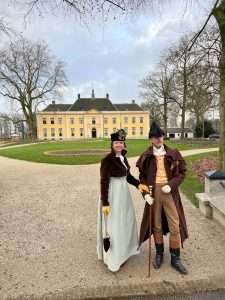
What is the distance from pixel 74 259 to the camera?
3.53 meters

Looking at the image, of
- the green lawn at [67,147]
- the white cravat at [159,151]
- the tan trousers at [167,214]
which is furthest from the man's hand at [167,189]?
the green lawn at [67,147]

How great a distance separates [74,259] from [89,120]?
70807 millimetres

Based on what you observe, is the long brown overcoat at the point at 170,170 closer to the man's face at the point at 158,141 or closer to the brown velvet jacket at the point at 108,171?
the man's face at the point at 158,141

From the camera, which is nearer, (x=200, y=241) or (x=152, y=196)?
(x=152, y=196)

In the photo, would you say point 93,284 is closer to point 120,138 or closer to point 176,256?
point 176,256

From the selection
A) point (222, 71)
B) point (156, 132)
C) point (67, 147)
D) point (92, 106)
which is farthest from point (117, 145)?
point (92, 106)

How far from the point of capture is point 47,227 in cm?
487

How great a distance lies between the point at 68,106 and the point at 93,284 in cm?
7726

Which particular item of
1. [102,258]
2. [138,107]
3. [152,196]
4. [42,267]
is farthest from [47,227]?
[138,107]

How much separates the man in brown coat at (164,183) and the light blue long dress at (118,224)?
29 cm

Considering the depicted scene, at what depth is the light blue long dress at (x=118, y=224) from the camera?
3074 millimetres

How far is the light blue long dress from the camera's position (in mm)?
3074

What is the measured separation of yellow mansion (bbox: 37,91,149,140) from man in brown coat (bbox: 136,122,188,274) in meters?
69.5

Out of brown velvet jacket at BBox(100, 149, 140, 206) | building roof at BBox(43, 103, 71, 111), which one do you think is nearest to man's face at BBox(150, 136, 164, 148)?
brown velvet jacket at BBox(100, 149, 140, 206)
